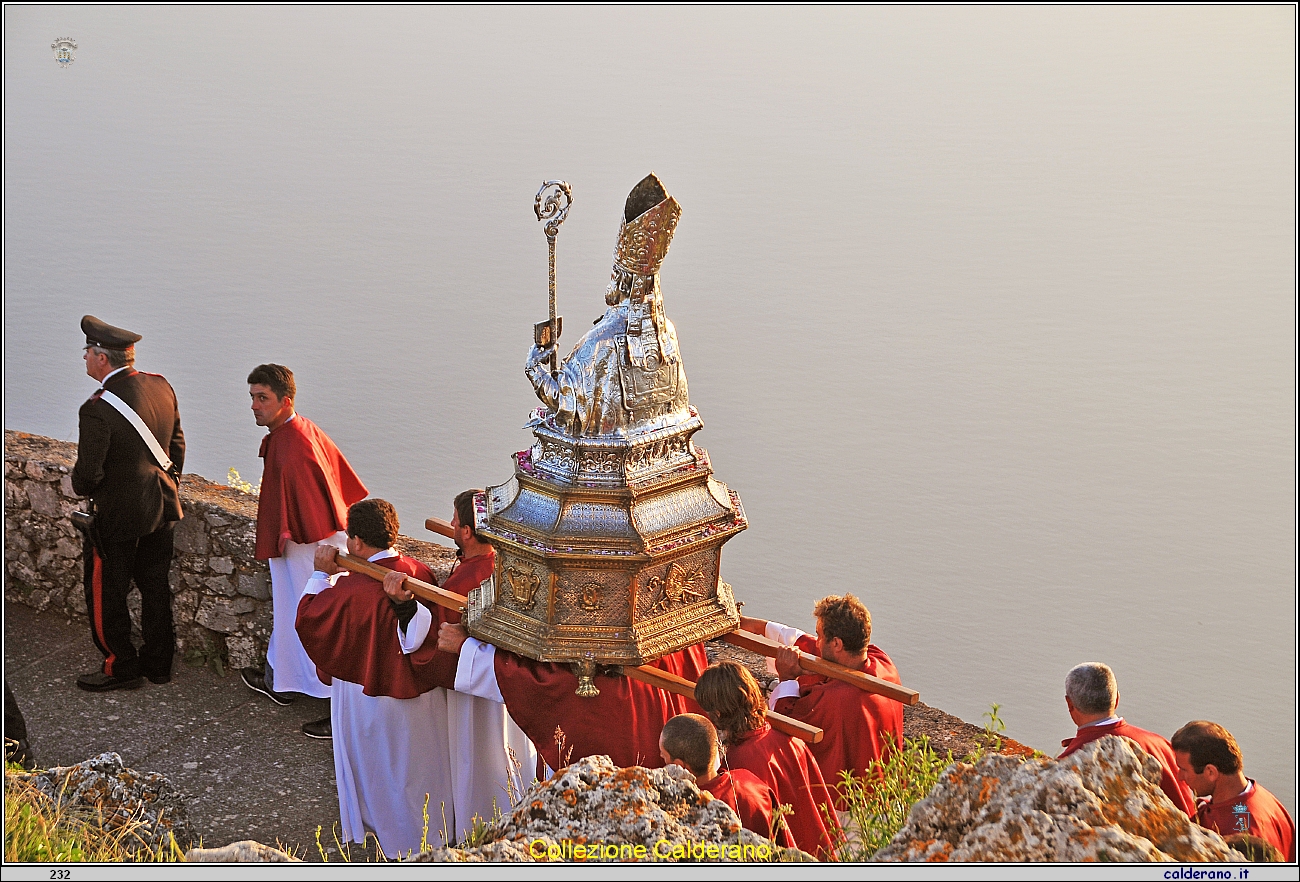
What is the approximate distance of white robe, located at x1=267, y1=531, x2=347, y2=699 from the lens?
5.40 meters

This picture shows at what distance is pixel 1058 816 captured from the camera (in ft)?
8.32

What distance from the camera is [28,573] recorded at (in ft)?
20.1

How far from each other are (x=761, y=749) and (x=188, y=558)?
3.09m

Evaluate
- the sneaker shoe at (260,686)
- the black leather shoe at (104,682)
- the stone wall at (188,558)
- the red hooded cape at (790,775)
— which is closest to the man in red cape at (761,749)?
the red hooded cape at (790,775)

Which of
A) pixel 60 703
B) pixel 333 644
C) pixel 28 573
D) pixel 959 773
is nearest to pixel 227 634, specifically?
pixel 60 703

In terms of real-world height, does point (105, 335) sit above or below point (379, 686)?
above

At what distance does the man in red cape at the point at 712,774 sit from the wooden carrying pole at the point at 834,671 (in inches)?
19.4

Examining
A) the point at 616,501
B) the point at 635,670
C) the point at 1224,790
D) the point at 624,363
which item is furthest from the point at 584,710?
the point at 1224,790

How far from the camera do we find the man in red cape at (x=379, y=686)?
4336mm

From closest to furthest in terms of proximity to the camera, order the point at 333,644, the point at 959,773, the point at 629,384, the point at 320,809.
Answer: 1. the point at 959,773
2. the point at 629,384
3. the point at 333,644
4. the point at 320,809

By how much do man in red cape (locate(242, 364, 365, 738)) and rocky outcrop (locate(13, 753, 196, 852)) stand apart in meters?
1.35

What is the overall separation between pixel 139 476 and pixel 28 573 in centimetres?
110

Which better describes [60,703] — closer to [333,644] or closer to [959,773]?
[333,644]

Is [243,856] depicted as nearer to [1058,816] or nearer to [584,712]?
[584,712]
